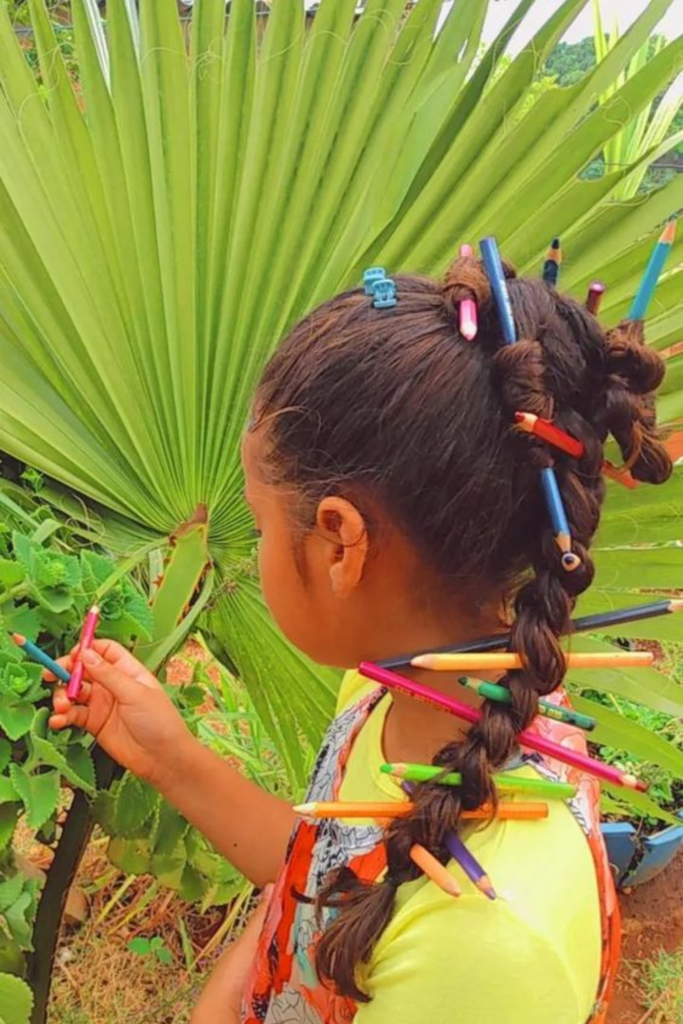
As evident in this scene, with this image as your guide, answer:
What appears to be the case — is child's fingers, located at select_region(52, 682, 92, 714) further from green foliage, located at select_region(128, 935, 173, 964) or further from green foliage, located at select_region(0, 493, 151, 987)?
green foliage, located at select_region(128, 935, 173, 964)

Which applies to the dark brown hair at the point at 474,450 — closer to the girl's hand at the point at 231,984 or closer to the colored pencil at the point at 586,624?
the colored pencil at the point at 586,624

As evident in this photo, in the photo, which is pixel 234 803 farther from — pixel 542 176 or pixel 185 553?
pixel 542 176

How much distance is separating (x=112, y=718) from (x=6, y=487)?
0.83ft

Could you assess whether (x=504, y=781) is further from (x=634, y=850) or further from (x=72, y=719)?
(x=634, y=850)

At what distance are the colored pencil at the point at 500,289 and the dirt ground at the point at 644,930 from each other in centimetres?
151

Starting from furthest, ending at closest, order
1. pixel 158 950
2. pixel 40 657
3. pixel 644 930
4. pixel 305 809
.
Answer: pixel 644 930 → pixel 158 950 → pixel 40 657 → pixel 305 809

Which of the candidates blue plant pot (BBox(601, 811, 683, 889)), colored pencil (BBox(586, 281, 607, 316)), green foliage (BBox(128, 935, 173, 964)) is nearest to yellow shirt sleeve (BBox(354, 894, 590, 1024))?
colored pencil (BBox(586, 281, 607, 316))

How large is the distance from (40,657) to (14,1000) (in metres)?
0.24

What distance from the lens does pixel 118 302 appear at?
980 mm

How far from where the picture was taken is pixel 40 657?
73 cm

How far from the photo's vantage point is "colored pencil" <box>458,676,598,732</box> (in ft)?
1.82

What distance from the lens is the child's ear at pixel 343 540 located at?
1.99ft

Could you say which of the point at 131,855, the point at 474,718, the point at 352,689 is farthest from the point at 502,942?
the point at 131,855

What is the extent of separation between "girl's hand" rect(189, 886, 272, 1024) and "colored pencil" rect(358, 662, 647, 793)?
409 millimetres
